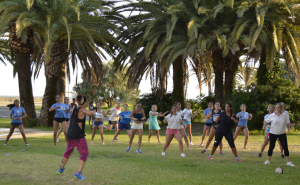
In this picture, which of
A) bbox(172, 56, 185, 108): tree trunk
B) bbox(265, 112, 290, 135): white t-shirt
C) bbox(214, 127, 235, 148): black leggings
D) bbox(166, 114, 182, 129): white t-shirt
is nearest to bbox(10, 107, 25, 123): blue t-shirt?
bbox(166, 114, 182, 129): white t-shirt

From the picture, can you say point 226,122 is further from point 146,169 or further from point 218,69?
point 218,69

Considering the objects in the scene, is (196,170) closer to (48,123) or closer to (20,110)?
(20,110)

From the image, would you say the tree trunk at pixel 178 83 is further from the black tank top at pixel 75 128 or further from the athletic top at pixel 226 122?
the black tank top at pixel 75 128

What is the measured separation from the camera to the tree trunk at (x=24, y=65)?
2028 centimetres

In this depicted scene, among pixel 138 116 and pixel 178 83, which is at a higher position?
pixel 178 83

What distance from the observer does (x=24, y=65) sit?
2081 cm

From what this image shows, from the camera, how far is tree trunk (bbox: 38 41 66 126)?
2034cm

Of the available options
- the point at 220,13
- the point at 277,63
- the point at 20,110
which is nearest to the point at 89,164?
the point at 20,110

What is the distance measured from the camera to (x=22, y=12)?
17297 mm

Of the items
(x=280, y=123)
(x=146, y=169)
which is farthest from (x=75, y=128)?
(x=280, y=123)

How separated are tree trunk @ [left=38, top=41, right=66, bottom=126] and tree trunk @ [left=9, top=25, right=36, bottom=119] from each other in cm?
104

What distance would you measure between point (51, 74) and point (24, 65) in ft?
6.42

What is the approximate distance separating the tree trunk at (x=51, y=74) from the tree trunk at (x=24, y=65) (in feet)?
3.42

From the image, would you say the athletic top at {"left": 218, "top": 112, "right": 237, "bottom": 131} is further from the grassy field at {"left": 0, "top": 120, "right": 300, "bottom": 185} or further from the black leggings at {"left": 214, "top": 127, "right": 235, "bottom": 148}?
the grassy field at {"left": 0, "top": 120, "right": 300, "bottom": 185}
